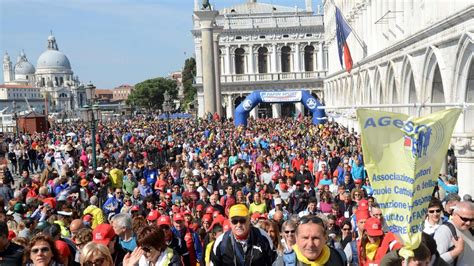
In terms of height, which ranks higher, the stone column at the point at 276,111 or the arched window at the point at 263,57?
the arched window at the point at 263,57

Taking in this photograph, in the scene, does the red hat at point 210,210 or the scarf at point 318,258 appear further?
the red hat at point 210,210

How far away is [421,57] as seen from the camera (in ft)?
61.6

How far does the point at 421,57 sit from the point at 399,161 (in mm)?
14323

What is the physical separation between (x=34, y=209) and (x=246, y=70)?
208 ft

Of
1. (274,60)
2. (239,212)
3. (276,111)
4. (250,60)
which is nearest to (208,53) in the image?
(276,111)

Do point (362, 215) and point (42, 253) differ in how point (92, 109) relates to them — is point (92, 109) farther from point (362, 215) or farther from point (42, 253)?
point (42, 253)

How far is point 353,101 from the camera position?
36656mm

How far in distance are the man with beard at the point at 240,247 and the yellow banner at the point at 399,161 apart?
61.2 inches

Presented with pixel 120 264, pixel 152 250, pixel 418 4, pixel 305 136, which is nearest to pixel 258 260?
pixel 152 250

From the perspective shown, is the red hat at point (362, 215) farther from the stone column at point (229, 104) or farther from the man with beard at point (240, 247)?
the stone column at point (229, 104)

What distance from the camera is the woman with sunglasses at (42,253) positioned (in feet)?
18.9

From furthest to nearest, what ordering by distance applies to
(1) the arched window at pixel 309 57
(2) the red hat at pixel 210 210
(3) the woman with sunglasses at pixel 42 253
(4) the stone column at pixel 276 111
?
1. (1) the arched window at pixel 309 57
2. (4) the stone column at pixel 276 111
3. (2) the red hat at pixel 210 210
4. (3) the woman with sunglasses at pixel 42 253

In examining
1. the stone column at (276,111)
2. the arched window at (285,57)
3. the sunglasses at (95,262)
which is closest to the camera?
the sunglasses at (95,262)

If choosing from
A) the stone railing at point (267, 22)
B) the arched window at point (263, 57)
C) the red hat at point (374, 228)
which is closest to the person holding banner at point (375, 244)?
the red hat at point (374, 228)
